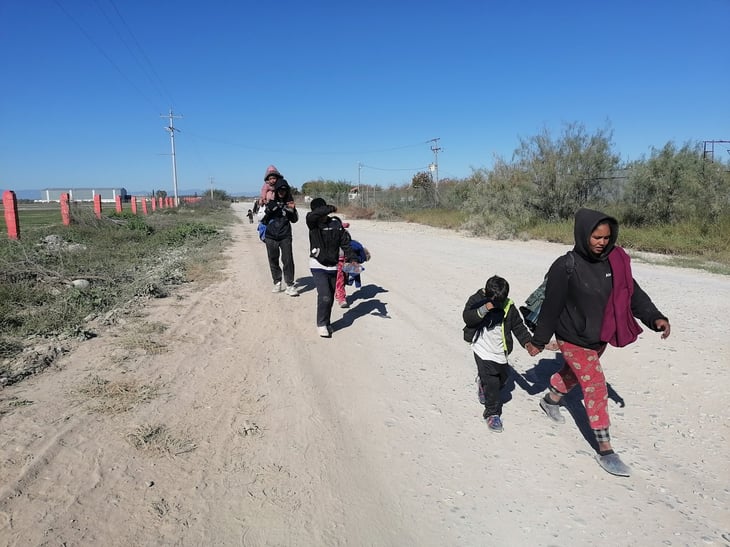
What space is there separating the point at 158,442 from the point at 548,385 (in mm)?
3407

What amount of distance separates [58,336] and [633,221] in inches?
685

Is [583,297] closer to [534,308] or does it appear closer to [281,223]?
[534,308]

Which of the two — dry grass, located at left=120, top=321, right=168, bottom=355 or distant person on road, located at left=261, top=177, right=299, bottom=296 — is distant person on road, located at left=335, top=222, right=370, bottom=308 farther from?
dry grass, located at left=120, top=321, right=168, bottom=355

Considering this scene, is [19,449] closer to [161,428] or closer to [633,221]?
[161,428]

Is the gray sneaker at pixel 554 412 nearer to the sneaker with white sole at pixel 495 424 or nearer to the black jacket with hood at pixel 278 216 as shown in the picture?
the sneaker with white sole at pixel 495 424

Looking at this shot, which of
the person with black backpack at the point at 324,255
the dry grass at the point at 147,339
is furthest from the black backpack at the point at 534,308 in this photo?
the dry grass at the point at 147,339

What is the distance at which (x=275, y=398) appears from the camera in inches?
158

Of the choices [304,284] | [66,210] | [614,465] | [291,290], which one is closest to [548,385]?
[614,465]

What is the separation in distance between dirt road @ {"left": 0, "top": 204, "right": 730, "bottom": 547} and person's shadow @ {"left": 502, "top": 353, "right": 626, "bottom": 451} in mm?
30

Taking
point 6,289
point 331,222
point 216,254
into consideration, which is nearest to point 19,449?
point 331,222

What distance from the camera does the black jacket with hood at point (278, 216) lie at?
7598 mm

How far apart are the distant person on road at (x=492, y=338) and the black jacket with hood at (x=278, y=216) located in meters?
4.59

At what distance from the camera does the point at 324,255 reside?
229 inches

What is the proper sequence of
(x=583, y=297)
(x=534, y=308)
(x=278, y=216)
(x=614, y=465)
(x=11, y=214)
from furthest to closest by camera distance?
(x=11, y=214), (x=278, y=216), (x=534, y=308), (x=583, y=297), (x=614, y=465)
